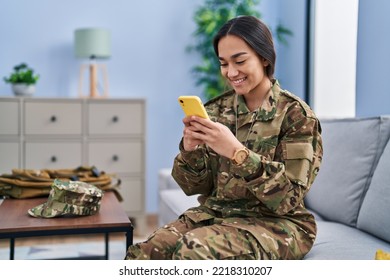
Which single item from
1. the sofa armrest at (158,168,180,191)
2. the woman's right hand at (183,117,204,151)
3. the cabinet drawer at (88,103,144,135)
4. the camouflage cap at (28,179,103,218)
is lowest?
the sofa armrest at (158,168,180,191)

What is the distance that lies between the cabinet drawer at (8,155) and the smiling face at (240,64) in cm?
252

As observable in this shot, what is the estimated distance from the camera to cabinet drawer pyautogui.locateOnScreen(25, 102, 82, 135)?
3.75 metres

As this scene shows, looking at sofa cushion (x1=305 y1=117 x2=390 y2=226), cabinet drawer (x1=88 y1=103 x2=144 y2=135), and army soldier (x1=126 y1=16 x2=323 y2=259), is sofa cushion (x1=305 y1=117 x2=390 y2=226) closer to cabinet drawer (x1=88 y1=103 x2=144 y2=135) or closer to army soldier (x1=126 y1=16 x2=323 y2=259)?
army soldier (x1=126 y1=16 x2=323 y2=259)

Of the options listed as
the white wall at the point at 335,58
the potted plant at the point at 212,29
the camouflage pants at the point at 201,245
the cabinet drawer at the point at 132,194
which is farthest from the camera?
the potted plant at the point at 212,29

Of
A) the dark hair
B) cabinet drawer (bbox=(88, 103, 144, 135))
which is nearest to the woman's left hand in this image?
the dark hair

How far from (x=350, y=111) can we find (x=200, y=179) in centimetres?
224

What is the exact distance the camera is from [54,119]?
3783 millimetres

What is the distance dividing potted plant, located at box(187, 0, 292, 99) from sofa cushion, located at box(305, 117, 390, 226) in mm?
1718

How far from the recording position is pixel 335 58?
3850 mm

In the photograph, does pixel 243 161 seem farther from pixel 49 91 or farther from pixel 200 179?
pixel 49 91

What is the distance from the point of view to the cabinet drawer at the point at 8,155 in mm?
3717

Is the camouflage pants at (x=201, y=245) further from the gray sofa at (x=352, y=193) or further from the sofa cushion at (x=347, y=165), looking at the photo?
the sofa cushion at (x=347, y=165)

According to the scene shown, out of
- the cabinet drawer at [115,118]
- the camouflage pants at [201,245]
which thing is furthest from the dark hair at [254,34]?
the cabinet drawer at [115,118]

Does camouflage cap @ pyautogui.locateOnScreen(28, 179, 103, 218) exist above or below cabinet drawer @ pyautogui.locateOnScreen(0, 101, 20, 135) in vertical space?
below
